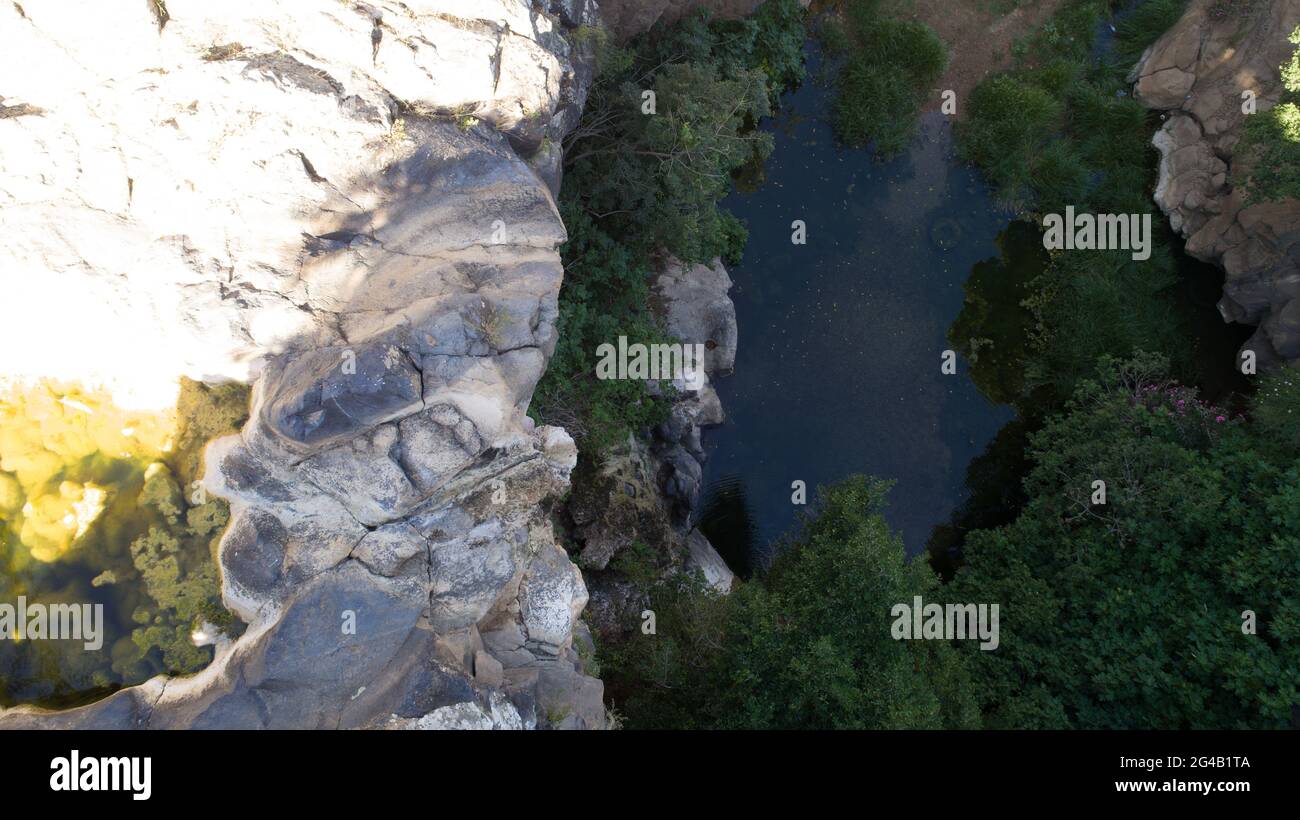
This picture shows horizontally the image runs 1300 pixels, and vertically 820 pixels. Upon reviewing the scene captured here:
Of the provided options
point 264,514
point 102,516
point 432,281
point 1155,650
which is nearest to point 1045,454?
point 1155,650

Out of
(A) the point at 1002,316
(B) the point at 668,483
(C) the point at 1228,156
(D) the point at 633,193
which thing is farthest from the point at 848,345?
(C) the point at 1228,156

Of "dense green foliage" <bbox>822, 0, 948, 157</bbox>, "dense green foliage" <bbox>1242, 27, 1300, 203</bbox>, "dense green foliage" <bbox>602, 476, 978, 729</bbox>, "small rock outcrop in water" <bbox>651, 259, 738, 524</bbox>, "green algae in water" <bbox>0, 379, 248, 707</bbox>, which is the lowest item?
"dense green foliage" <bbox>602, 476, 978, 729</bbox>

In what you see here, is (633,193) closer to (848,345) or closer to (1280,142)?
(848,345)

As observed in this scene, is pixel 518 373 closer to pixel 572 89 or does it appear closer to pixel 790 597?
pixel 572 89

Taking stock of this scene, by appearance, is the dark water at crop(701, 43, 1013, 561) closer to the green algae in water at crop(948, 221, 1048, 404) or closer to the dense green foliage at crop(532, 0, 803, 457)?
the green algae in water at crop(948, 221, 1048, 404)

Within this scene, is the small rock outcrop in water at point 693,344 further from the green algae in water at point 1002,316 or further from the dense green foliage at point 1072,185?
the dense green foliage at point 1072,185

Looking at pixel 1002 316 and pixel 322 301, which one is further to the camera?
pixel 1002 316

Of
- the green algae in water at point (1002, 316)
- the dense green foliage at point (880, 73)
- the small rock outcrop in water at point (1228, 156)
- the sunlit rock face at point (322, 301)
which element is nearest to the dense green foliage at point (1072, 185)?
the green algae in water at point (1002, 316)

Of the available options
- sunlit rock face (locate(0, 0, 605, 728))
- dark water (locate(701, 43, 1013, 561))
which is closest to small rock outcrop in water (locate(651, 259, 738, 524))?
dark water (locate(701, 43, 1013, 561))
